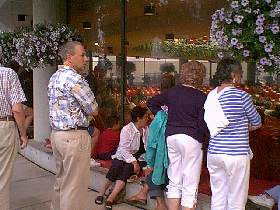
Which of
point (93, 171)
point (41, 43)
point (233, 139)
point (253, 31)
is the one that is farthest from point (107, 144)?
point (253, 31)

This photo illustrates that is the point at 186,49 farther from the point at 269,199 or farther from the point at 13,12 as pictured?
the point at 13,12

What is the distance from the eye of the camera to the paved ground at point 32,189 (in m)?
5.89

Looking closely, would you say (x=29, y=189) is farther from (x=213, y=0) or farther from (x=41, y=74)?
(x=213, y=0)

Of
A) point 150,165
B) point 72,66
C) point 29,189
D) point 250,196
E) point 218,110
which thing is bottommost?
point 29,189

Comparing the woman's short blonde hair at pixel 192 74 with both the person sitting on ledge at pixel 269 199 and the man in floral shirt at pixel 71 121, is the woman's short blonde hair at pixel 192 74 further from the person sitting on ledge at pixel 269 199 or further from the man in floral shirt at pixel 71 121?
the person sitting on ledge at pixel 269 199

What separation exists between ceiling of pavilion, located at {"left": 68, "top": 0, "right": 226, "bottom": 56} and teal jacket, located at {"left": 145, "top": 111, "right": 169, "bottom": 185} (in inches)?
81.1

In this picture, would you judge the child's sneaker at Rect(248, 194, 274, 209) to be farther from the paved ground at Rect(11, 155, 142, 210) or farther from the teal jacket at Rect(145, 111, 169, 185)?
the paved ground at Rect(11, 155, 142, 210)

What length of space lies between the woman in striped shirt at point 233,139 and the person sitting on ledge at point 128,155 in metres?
1.56

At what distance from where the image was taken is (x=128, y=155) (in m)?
5.58

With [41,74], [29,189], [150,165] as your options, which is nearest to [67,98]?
[150,165]

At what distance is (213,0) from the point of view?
6.49 metres

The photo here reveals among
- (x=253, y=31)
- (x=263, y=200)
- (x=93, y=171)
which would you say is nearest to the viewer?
(x=253, y=31)

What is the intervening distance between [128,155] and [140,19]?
2676mm

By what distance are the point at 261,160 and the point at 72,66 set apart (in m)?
2.77
